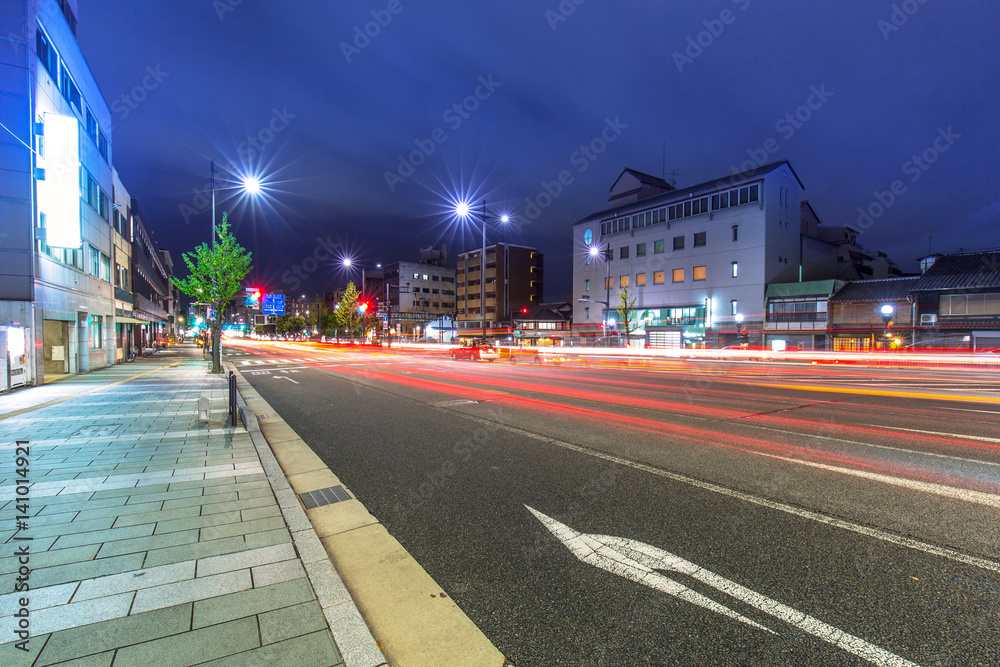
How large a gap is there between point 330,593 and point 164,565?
1.52m

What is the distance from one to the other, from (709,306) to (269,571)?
48287 mm

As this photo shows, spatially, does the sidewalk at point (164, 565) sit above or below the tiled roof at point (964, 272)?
below

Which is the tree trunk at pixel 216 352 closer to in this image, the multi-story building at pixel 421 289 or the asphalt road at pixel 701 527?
the asphalt road at pixel 701 527

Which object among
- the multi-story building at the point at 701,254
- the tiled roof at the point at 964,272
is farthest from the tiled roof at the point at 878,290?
the multi-story building at the point at 701,254

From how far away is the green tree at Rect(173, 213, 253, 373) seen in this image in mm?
21484

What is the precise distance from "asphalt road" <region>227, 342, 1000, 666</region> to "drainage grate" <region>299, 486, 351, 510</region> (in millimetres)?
256

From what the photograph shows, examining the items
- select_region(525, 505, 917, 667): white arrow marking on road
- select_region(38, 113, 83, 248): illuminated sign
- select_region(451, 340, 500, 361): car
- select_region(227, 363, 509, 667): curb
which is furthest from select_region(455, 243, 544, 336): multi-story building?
select_region(525, 505, 917, 667): white arrow marking on road

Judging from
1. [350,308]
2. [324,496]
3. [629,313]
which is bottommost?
[324,496]

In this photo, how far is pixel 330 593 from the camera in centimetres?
315

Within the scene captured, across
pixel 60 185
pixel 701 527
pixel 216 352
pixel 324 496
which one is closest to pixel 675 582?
pixel 701 527

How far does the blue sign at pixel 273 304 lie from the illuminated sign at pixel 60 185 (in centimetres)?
2533

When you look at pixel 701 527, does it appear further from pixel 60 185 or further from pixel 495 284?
pixel 495 284

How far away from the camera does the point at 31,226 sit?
15.0 metres

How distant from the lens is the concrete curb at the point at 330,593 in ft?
8.41
